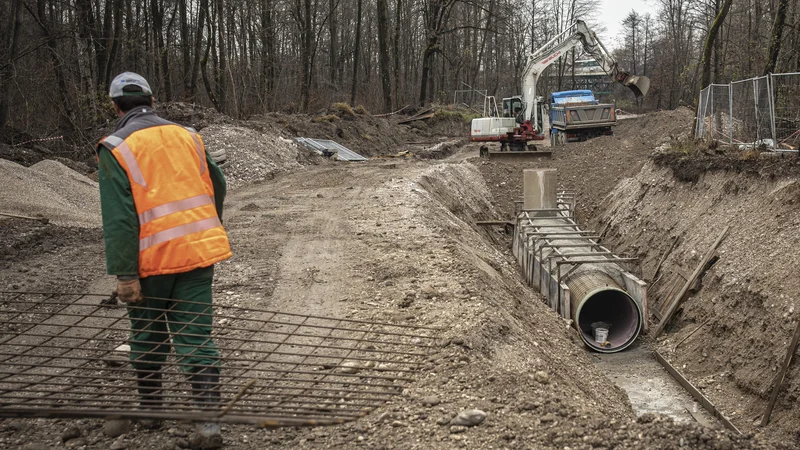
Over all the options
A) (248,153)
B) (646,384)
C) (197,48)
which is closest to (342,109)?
(197,48)

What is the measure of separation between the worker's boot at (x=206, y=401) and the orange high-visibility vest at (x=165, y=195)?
0.60 metres

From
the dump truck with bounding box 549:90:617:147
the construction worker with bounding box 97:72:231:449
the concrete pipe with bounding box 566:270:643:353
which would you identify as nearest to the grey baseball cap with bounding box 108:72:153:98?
the construction worker with bounding box 97:72:231:449

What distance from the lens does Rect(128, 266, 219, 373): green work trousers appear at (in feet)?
12.4

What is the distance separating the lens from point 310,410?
3.84 meters

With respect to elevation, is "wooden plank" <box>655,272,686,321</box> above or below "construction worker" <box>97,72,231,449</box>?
below

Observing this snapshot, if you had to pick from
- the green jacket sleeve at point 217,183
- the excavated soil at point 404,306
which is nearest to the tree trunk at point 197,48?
the excavated soil at point 404,306

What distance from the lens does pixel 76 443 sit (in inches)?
143

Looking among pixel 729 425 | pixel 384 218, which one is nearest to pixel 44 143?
pixel 384 218

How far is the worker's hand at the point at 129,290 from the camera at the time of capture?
11.9 feet

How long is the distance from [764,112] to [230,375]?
1129cm

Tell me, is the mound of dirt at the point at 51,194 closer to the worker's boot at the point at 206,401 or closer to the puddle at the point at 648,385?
the worker's boot at the point at 206,401

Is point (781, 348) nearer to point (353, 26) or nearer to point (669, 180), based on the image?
point (669, 180)

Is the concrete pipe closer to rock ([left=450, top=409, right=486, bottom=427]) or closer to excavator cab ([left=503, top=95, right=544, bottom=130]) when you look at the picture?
rock ([left=450, top=409, right=486, bottom=427])

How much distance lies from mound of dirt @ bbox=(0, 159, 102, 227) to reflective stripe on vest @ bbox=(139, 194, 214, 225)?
6892mm
